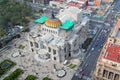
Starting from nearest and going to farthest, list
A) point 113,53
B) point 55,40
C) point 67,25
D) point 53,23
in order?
point 113,53
point 53,23
point 55,40
point 67,25

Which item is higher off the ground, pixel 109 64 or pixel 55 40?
pixel 55 40

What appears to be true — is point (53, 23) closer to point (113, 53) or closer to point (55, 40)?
point (55, 40)

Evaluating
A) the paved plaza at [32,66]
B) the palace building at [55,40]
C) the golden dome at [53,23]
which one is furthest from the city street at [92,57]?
the golden dome at [53,23]

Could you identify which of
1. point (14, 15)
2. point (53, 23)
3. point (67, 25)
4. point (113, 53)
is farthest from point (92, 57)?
point (14, 15)

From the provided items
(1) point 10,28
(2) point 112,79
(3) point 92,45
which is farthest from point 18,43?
(2) point 112,79

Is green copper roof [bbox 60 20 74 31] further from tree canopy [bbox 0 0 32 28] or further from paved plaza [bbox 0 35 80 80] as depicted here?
tree canopy [bbox 0 0 32 28]

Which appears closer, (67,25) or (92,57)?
(67,25)

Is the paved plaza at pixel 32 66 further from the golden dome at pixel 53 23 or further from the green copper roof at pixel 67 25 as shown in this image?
the golden dome at pixel 53 23
